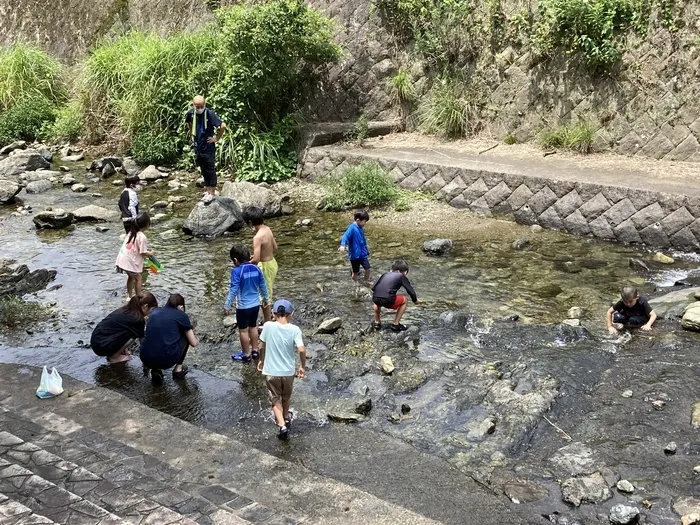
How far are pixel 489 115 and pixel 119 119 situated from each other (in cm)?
946

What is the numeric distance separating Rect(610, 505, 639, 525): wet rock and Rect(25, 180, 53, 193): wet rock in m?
14.2

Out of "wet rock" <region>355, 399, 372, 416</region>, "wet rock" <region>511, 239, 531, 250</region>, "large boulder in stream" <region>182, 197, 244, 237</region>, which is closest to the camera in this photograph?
"wet rock" <region>355, 399, 372, 416</region>

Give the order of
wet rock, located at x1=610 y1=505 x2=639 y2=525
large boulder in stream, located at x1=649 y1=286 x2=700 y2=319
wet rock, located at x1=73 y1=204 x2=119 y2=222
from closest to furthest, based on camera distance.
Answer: wet rock, located at x1=610 y1=505 x2=639 y2=525 < large boulder in stream, located at x1=649 y1=286 x2=700 y2=319 < wet rock, located at x1=73 y1=204 x2=119 y2=222

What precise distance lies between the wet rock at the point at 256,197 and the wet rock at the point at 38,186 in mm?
4966

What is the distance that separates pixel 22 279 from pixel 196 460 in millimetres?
5993

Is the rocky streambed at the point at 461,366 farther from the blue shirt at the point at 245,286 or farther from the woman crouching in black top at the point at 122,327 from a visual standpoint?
the blue shirt at the point at 245,286

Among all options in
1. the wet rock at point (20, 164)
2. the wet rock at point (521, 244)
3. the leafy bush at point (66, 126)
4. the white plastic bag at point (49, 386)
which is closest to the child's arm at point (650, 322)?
the wet rock at point (521, 244)

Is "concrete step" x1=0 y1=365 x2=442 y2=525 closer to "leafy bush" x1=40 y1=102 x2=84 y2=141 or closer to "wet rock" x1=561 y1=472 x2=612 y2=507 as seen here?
"wet rock" x1=561 y1=472 x2=612 y2=507

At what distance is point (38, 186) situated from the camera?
15.5 metres

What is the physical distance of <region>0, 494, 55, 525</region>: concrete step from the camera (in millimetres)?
3969

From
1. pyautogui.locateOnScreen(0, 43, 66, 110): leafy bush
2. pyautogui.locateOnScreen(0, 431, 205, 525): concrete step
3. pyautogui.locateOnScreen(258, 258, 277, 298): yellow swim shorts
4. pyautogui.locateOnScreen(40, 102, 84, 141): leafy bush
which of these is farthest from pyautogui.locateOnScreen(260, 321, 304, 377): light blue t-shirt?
pyautogui.locateOnScreen(0, 43, 66, 110): leafy bush

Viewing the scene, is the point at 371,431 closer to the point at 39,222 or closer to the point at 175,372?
the point at 175,372

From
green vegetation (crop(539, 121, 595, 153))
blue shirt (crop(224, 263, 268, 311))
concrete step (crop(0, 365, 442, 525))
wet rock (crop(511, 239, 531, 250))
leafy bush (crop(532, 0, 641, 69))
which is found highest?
leafy bush (crop(532, 0, 641, 69))

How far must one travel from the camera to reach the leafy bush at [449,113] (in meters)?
15.2
